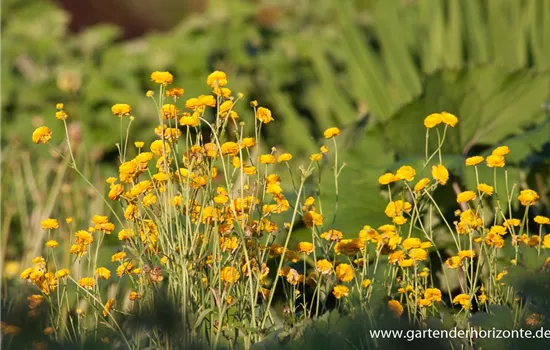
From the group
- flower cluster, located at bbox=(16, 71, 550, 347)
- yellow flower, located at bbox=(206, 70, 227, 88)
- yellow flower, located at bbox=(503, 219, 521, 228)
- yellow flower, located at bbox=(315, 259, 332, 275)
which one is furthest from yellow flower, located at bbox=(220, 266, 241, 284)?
yellow flower, located at bbox=(503, 219, 521, 228)

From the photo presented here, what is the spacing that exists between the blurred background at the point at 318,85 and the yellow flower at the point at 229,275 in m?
0.69

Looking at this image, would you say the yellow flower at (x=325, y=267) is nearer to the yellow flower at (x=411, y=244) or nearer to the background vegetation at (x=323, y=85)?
the yellow flower at (x=411, y=244)

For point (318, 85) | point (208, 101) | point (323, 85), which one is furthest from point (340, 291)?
point (318, 85)

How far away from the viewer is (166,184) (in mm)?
2262

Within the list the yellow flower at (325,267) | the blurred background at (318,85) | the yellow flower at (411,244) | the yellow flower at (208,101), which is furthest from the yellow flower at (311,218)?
the blurred background at (318,85)

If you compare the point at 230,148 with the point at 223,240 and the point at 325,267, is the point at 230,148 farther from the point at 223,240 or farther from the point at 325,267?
the point at 325,267

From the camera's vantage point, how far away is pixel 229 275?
6.87 feet

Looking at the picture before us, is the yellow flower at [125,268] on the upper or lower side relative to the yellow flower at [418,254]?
upper

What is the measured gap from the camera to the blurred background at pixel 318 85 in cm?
329

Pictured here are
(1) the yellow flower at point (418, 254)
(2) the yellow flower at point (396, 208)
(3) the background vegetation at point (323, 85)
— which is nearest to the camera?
(1) the yellow flower at point (418, 254)

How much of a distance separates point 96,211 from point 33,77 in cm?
163

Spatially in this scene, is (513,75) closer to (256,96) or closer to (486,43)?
(486,43)

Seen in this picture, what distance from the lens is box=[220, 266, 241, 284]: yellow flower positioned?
2.01 meters

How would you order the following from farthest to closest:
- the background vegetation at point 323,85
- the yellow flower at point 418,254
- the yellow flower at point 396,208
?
the background vegetation at point 323,85 → the yellow flower at point 396,208 → the yellow flower at point 418,254
